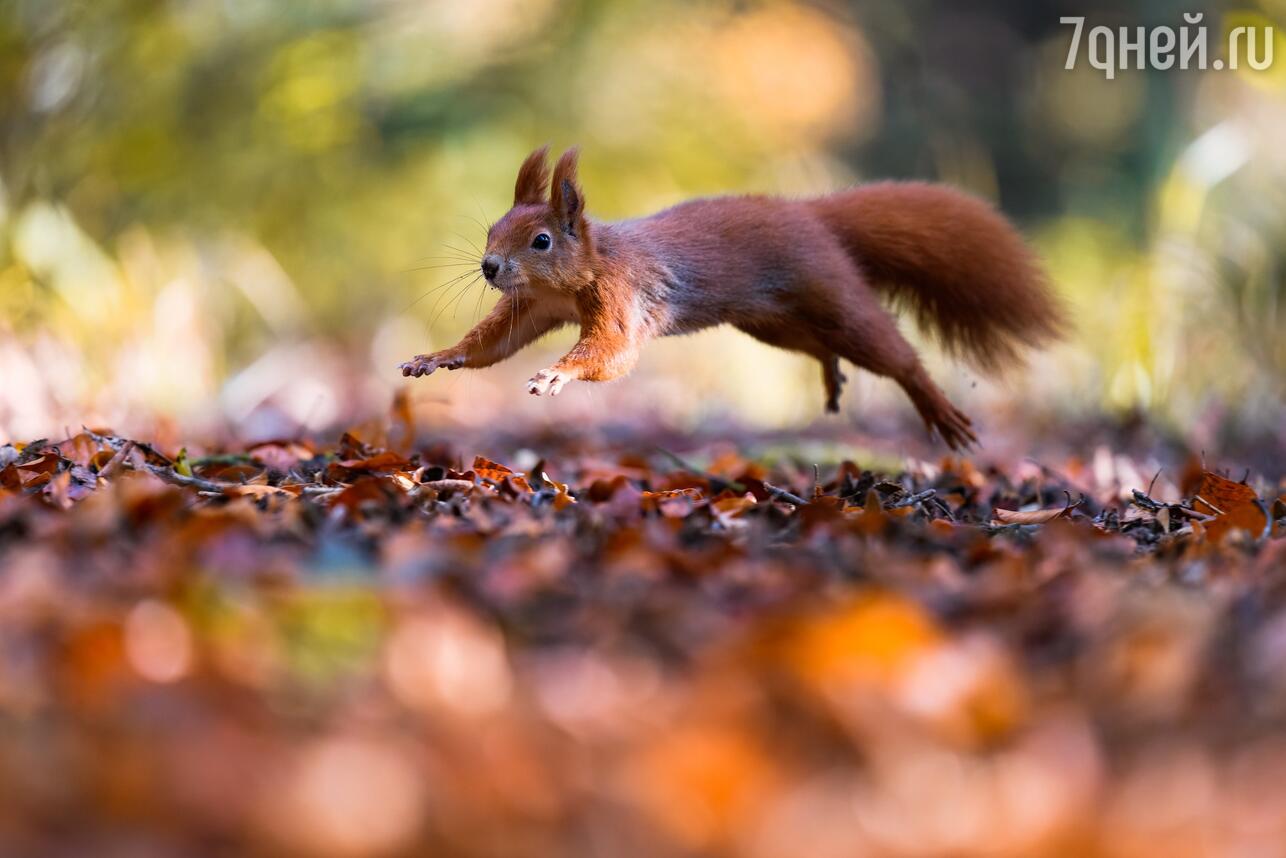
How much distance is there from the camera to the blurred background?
5.65 m

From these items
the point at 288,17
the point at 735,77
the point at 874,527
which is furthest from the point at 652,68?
the point at 874,527

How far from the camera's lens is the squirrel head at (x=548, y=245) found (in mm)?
3453

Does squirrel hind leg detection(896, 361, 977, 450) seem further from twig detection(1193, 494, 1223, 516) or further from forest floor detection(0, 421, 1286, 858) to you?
forest floor detection(0, 421, 1286, 858)

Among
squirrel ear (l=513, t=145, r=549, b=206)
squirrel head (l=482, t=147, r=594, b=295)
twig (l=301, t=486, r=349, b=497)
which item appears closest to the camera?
twig (l=301, t=486, r=349, b=497)

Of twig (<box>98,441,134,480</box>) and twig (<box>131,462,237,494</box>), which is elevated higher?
twig (<box>98,441,134,480</box>)

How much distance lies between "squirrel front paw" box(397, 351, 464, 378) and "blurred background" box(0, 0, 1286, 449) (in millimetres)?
121

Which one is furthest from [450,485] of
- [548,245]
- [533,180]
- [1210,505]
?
[1210,505]

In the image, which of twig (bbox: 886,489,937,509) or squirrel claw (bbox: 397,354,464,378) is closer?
twig (bbox: 886,489,937,509)

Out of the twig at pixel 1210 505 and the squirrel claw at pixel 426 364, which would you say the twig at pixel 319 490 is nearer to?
the squirrel claw at pixel 426 364

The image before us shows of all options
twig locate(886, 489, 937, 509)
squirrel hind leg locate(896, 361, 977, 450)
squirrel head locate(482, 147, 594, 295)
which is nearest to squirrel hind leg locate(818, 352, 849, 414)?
squirrel hind leg locate(896, 361, 977, 450)

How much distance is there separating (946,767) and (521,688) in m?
0.43

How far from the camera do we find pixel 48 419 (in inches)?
168

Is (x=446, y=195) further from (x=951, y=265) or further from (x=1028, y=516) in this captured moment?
(x=1028, y=516)

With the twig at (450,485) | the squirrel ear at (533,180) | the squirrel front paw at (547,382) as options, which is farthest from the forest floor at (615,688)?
the squirrel ear at (533,180)
